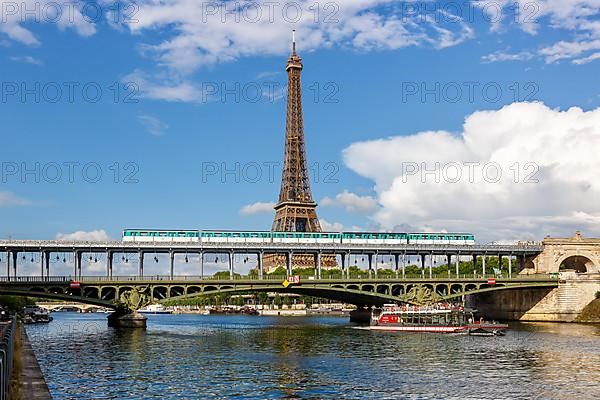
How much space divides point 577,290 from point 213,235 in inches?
2554

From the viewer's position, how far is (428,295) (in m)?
127

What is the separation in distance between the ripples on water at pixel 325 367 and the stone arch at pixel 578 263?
2213 inches

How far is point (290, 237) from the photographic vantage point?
138m

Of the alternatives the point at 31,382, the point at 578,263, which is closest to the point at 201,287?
the point at 31,382

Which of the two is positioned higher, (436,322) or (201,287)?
(201,287)

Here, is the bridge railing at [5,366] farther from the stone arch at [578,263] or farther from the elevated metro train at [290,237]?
the stone arch at [578,263]

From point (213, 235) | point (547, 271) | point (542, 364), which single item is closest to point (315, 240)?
point (213, 235)

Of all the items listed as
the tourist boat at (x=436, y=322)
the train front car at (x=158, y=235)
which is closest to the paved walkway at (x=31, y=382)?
the tourist boat at (x=436, y=322)

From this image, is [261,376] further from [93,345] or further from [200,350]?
[93,345]

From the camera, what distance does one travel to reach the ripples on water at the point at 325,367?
1873 inches

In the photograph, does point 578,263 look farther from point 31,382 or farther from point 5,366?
point 5,366

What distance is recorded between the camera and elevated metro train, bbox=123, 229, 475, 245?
12612cm

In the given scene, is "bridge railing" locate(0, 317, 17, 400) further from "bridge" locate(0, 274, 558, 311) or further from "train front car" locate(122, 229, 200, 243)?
"train front car" locate(122, 229, 200, 243)

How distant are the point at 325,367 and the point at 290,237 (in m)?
77.3
